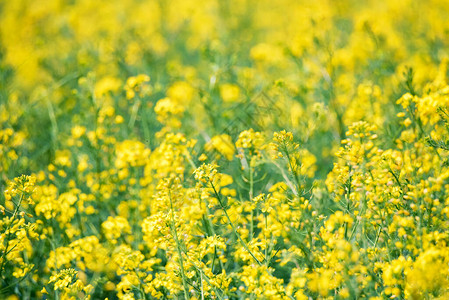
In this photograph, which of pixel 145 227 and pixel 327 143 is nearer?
pixel 145 227

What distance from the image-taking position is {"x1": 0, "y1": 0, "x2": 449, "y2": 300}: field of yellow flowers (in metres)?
2.09

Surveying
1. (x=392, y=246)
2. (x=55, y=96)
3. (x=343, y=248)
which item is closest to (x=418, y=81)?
(x=392, y=246)

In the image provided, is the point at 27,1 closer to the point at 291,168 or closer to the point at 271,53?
the point at 271,53

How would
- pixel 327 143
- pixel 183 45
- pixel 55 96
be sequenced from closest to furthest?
1. pixel 327 143
2. pixel 55 96
3. pixel 183 45

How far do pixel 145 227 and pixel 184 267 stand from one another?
0.42m

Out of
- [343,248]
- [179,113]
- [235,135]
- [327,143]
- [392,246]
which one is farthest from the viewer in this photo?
[327,143]

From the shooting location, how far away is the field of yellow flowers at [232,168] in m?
2.09

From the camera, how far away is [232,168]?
12.5 ft

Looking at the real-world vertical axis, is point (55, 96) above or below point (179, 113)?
below

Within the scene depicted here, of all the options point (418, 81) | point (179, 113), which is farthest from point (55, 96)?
point (418, 81)

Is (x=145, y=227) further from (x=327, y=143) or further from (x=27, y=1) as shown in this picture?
(x=27, y=1)

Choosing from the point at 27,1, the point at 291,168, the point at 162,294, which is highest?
the point at 27,1

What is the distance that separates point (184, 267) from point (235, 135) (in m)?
1.17

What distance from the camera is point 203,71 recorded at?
682cm
